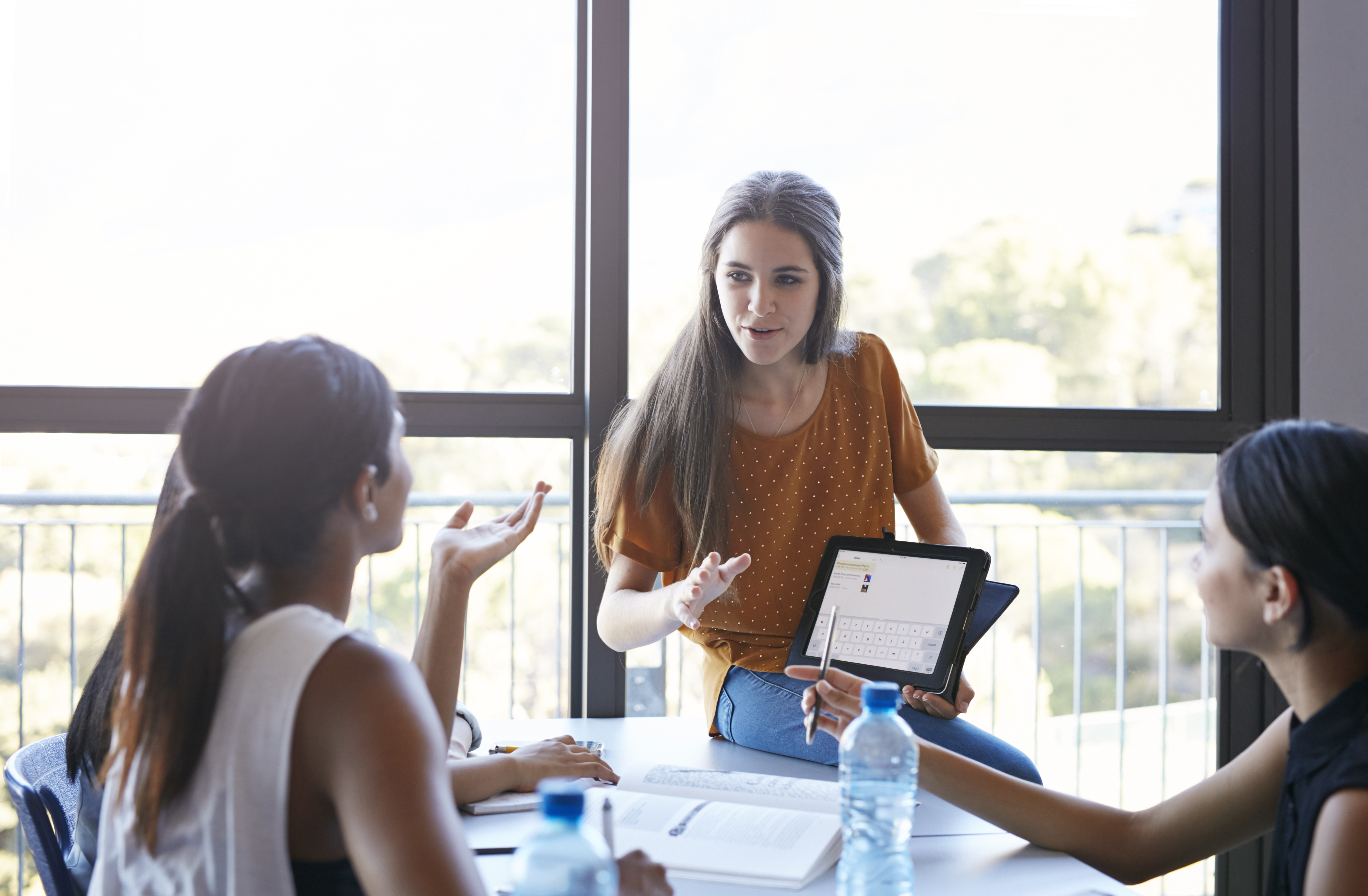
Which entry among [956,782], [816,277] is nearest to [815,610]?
[956,782]

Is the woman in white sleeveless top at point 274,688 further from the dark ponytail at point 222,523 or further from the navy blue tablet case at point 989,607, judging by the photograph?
the navy blue tablet case at point 989,607

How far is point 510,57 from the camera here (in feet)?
7.47

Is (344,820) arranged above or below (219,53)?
below

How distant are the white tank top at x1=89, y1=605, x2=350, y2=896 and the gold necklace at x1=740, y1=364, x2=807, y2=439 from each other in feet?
3.76

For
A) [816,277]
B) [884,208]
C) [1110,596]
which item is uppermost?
[884,208]

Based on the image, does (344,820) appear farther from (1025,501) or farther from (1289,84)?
(1289,84)

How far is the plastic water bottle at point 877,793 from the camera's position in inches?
42.5

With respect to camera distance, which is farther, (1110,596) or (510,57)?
(1110,596)

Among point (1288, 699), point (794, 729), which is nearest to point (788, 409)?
point (794, 729)

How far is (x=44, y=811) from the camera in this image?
107 centimetres

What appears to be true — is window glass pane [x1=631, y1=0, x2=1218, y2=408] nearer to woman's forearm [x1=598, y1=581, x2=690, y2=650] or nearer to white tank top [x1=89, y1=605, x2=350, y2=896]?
woman's forearm [x1=598, y1=581, x2=690, y2=650]

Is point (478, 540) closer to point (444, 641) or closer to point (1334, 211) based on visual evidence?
point (444, 641)

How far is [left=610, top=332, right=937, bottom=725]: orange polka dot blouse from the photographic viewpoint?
6.06ft

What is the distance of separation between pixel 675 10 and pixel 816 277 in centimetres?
80
